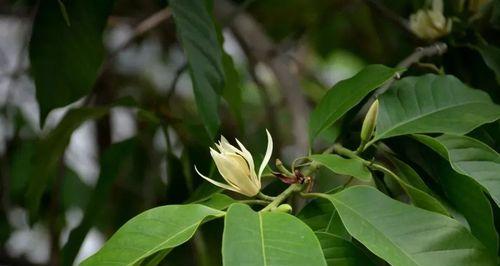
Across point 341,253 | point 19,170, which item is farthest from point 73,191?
point 341,253

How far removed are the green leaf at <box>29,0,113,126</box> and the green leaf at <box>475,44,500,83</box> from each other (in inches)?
15.9

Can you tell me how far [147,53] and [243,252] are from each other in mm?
1500

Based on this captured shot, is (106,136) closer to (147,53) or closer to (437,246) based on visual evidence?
(147,53)

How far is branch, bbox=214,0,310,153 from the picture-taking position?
1.16m

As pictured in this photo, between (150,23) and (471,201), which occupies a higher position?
(471,201)

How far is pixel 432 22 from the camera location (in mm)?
990

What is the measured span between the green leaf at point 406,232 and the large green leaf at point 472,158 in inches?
2.8

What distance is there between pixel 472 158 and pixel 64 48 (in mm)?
438

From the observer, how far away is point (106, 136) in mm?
1709

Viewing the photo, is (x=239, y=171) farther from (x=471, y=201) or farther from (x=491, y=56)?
(x=491, y=56)

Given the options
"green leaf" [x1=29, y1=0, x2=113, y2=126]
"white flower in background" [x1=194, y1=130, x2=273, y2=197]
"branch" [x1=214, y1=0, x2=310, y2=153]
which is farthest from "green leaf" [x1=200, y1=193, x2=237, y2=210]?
"branch" [x1=214, y1=0, x2=310, y2=153]

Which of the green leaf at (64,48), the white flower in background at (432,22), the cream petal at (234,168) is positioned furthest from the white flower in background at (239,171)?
the white flower in background at (432,22)

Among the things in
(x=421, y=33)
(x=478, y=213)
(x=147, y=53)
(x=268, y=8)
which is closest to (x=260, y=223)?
(x=478, y=213)

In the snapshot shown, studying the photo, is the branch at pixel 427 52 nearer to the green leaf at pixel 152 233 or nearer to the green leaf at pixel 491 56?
the green leaf at pixel 491 56
